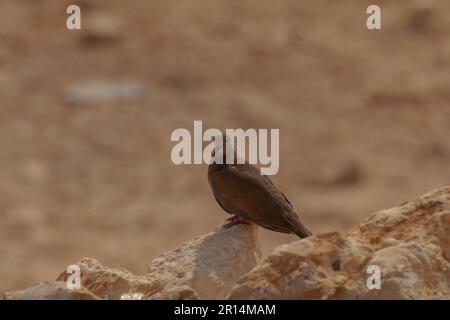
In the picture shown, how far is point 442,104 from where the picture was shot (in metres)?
20.8

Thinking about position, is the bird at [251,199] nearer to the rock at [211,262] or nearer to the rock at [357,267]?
the rock at [211,262]

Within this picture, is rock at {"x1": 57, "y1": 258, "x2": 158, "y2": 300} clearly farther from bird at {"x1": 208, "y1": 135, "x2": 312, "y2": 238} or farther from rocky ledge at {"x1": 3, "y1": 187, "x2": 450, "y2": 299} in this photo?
bird at {"x1": 208, "y1": 135, "x2": 312, "y2": 238}

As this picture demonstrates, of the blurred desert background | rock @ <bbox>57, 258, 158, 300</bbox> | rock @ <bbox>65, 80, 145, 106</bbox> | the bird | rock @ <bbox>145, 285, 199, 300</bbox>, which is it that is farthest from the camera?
rock @ <bbox>65, 80, 145, 106</bbox>

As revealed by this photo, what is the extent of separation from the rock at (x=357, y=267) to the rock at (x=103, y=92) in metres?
15.0

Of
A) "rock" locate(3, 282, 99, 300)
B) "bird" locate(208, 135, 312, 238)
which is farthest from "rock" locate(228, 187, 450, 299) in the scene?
"bird" locate(208, 135, 312, 238)

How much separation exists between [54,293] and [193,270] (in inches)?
42.8

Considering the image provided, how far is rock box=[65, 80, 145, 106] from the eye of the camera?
21.0 m

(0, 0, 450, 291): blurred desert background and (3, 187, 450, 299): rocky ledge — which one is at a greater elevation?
(0, 0, 450, 291): blurred desert background

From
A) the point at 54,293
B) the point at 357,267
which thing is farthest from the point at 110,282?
the point at 357,267

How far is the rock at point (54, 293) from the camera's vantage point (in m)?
5.84

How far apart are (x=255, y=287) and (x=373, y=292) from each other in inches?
21.1

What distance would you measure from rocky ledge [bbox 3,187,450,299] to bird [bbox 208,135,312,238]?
403 millimetres

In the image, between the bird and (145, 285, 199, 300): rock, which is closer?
(145, 285, 199, 300): rock

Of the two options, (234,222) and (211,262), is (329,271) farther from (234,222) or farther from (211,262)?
(234,222)
